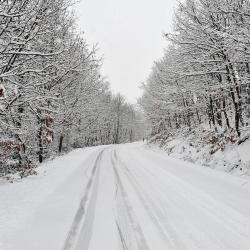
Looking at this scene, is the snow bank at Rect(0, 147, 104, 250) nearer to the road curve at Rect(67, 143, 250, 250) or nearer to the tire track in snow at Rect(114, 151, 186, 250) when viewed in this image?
the road curve at Rect(67, 143, 250, 250)

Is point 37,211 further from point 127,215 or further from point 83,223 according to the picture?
point 127,215

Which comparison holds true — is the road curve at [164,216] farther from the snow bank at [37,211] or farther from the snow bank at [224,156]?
the snow bank at [224,156]

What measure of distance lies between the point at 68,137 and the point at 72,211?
2980 centimetres

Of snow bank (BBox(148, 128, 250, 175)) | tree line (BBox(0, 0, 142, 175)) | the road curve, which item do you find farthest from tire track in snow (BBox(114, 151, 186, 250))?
snow bank (BBox(148, 128, 250, 175))

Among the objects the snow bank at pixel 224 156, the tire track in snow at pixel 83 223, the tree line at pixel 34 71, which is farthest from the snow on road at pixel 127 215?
the tree line at pixel 34 71

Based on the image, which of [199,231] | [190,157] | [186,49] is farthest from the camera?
[190,157]

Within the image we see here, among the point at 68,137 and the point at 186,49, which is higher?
the point at 186,49

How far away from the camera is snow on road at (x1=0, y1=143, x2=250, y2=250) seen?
4827mm

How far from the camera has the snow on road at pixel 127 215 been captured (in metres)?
4.83

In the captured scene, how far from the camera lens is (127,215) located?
6.35 meters

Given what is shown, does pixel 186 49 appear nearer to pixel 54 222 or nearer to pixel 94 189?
pixel 94 189

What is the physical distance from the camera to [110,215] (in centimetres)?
637

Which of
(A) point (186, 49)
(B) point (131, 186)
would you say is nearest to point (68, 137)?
(A) point (186, 49)

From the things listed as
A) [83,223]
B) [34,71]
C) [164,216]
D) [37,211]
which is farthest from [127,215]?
[34,71]
